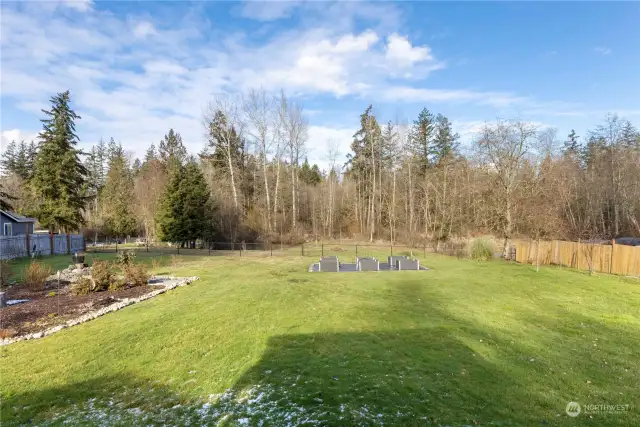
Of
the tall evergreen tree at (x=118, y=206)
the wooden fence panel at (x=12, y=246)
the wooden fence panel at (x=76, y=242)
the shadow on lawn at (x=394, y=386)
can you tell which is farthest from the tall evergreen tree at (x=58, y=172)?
the shadow on lawn at (x=394, y=386)

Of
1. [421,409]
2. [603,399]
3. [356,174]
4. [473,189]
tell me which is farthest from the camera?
[356,174]

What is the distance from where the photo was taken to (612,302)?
32.1 feet

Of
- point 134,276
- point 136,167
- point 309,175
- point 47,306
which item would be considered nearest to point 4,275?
point 134,276

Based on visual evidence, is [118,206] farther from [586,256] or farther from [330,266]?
[586,256]

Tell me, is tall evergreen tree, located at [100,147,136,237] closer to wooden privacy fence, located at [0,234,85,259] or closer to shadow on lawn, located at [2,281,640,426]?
wooden privacy fence, located at [0,234,85,259]

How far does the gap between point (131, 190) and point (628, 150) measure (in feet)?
178

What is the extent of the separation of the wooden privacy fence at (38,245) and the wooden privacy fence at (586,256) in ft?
93.0

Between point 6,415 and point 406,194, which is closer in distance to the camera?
point 6,415

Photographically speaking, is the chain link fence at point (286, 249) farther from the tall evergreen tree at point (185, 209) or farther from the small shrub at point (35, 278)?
the small shrub at point (35, 278)

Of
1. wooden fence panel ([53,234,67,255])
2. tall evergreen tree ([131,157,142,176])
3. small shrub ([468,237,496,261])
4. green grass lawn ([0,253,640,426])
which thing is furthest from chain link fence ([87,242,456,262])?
tall evergreen tree ([131,157,142,176])

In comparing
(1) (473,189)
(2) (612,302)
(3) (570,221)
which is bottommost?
(2) (612,302)

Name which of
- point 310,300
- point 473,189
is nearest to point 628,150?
point 473,189

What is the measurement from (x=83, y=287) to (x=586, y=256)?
823 inches

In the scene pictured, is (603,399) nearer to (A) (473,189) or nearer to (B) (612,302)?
(B) (612,302)
